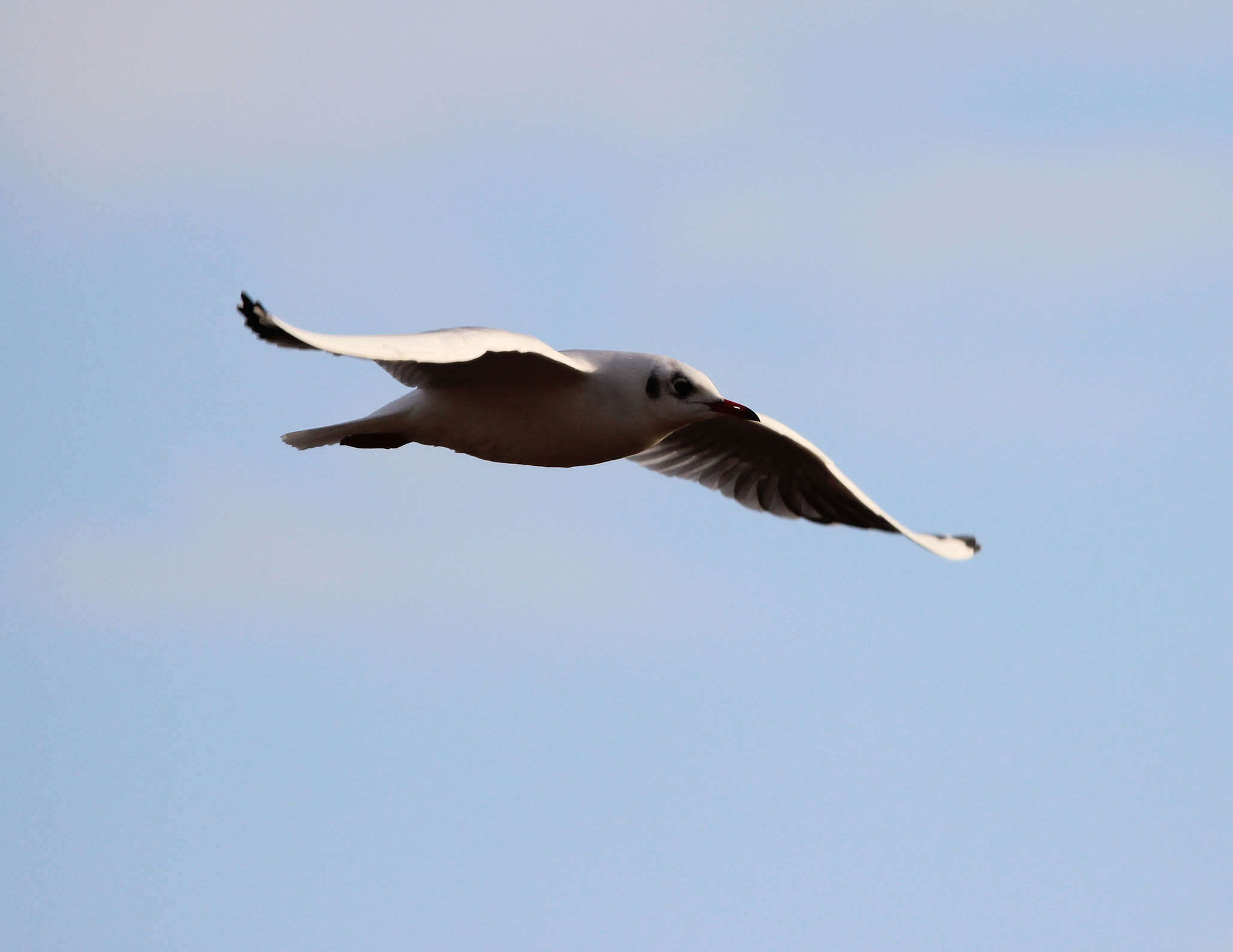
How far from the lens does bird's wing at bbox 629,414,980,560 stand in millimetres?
12984

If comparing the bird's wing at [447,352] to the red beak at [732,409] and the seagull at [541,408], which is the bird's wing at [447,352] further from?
the red beak at [732,409]

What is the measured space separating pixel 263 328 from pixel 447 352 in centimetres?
114

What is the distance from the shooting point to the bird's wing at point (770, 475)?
12984mm

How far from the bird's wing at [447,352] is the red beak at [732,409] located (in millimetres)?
937

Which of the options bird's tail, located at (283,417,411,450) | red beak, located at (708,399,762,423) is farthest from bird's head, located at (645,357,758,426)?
bird's tail, located at (283,417,411,450)

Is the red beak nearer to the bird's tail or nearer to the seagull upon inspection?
the seagull

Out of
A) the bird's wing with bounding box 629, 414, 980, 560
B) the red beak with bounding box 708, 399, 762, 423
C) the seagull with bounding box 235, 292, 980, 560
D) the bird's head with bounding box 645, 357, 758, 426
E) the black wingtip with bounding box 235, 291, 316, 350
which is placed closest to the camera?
the black wingtip with bounding box 235, 291, 316, 350

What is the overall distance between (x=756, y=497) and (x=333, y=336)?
576 cm

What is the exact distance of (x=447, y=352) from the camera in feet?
29.6

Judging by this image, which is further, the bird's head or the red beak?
the red beak

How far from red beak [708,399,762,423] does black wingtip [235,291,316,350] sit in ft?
11.3

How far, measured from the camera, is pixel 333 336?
839 centimetres

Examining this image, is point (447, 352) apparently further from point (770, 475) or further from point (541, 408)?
point (770, 475)

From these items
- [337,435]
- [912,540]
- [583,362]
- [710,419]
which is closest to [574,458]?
[583,362]
